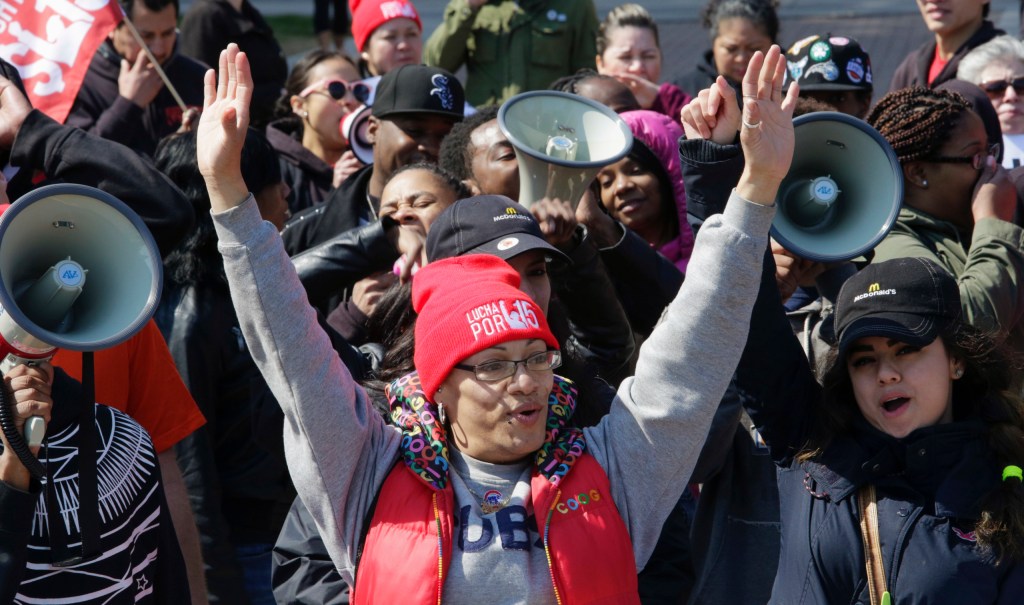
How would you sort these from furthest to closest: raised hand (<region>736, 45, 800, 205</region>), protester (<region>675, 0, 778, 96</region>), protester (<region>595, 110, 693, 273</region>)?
protester (<region>675, 0, 778, 96</region>) < protester (<region>595, 110, 693, 273</region>) < raised hand (<region>736, 45, 800, 205</region>)

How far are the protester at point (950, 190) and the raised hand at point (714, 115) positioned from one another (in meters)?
1.09

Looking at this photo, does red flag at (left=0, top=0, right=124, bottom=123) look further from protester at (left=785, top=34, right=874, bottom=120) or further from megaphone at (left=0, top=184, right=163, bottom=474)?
protester at (left=785, top=34, right=874, bottom=120)

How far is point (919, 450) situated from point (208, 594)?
2.13 meters

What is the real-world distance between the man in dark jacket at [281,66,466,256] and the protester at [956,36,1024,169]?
2171mm

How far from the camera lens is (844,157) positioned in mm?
3453

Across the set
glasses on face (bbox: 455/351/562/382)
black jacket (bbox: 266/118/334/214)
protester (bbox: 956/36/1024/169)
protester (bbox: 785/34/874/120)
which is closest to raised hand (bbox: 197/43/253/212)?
glasses on face (bbox: 455/351/562/382)

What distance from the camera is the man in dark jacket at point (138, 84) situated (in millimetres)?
5258

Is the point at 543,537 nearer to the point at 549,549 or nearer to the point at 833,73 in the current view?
the point at 549,549

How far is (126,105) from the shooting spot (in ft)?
17.2

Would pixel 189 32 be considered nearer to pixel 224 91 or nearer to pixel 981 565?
pixel 224 91

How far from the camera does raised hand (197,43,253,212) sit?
236 centimetres

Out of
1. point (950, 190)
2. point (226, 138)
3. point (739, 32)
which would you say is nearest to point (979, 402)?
point (950, 190)

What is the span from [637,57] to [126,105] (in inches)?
96.6

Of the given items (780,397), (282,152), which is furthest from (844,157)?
(282,152)
